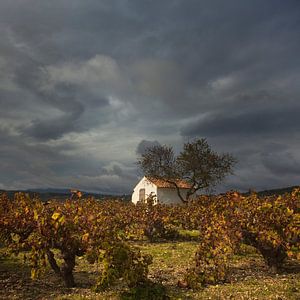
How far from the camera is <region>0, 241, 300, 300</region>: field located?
947cm

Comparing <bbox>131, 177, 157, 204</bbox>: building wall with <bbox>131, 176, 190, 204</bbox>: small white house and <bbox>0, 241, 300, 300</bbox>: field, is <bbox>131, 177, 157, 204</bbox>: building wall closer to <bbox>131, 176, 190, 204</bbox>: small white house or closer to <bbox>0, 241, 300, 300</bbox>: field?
<bbox>131, 176, 190, 204</bbox>: small white house

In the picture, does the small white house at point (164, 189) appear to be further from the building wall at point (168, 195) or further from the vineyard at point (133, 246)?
the vineyard at point (133, 246)

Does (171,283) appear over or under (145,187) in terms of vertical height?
under

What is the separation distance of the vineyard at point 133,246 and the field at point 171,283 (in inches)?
2.6

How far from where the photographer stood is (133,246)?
12.0 meters

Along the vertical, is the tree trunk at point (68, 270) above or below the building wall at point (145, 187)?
below

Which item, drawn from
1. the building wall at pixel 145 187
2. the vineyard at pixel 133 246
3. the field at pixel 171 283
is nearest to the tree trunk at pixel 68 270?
the vineyard at pixel 133 246

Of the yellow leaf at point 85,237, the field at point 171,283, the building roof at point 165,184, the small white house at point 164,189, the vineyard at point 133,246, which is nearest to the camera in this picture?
the vineyard at point 133,246

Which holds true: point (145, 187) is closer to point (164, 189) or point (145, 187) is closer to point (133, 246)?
point (164, 189)

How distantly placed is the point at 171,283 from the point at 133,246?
1738mm

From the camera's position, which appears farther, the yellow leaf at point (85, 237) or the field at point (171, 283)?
the field at point (171, 283)

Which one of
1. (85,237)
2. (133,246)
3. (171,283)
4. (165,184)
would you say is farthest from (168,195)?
(85,237)

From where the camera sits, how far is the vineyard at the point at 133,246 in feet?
29.6

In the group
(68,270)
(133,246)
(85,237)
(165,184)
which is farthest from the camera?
(165,184)
